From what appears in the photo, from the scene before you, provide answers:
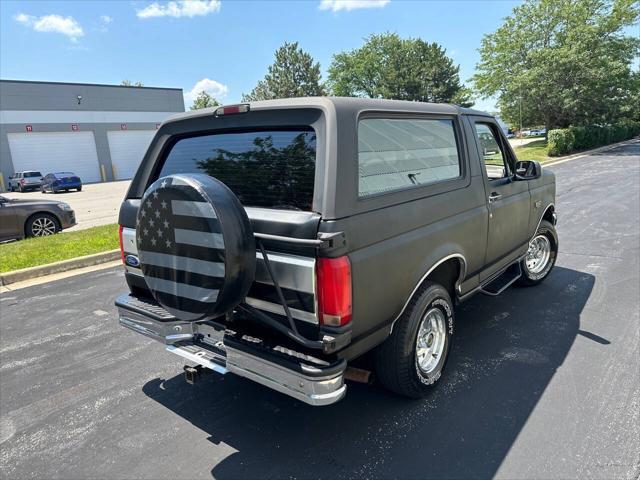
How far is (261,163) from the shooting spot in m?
2.72

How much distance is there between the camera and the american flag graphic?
227cm

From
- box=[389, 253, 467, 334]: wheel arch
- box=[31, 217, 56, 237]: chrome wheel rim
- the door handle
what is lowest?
box=[31, 217, 56, 237]: chrome wheel rim

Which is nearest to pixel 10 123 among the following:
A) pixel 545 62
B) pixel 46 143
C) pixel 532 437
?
pixel 46 143

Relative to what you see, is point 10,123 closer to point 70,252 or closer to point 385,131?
point 70,252

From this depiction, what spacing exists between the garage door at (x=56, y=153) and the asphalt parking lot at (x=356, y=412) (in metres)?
36.6

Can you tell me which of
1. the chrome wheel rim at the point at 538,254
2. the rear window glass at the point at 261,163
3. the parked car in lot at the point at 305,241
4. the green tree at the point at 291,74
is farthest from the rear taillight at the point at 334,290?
the green tree at the point at 291,74

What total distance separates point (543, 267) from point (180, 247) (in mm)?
4465

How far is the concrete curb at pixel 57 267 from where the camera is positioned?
638 centimetres

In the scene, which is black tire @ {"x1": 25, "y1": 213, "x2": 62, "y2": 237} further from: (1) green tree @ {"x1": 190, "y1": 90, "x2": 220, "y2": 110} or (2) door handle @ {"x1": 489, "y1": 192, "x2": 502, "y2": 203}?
(1) green tree @ {"x1": 190, "y1": 90, "x2": 220, "y2": 110}

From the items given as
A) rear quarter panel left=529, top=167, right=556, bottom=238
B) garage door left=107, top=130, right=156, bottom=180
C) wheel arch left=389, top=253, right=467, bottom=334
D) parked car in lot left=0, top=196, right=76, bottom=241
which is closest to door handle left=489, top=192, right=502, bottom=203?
wheel arch left=389, top=253, right=467, bottom=334

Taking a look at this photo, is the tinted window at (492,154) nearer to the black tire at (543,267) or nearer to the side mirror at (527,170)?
the side mirror at (527,170)

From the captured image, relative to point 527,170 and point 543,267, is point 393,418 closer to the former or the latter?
point 527,170

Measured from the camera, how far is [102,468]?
2537 mm

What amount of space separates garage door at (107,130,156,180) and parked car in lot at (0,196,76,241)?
30.7 m
